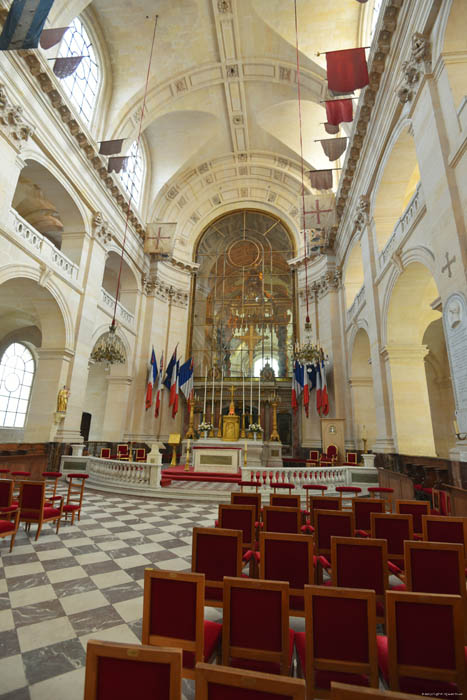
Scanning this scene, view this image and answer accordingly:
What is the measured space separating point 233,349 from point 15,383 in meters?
10.5

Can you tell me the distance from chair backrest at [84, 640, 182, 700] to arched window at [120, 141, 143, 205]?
16.7 metres

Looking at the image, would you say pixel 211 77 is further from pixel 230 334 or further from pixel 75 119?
pixel 230 334

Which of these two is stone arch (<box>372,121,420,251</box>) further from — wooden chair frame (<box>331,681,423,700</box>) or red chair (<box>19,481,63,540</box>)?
red chair (<box>19,481,63,540</box>)

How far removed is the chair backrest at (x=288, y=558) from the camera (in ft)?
8.07

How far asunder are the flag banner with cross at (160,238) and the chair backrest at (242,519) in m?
14.6

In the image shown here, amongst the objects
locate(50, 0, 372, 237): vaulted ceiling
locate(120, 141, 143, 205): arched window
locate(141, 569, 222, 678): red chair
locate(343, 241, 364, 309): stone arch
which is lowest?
locate(141, 569, 222, 678): red chair

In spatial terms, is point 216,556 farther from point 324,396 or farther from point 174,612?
point 324,396

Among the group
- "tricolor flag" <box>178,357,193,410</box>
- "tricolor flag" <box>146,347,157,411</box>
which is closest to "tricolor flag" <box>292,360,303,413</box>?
"tricolor flag" <box>178,357,193,410</box>

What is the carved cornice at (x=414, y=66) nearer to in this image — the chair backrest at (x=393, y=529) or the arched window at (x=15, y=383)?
the chair backrest at (x=393, y=529)

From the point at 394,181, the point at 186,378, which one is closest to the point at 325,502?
the point at 394,181

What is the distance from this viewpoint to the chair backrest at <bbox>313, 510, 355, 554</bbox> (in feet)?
11.5

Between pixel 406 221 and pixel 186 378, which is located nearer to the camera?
pixel 406 221

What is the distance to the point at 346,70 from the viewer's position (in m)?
8.10

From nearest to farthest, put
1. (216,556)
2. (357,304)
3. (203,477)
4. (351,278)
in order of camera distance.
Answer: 1. (216,556)
2. (203,477)
3. (357,304)
4. (351,278)
